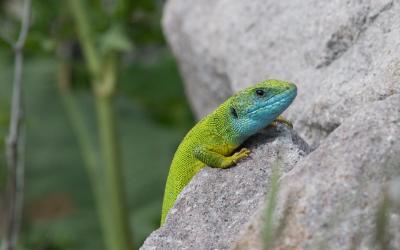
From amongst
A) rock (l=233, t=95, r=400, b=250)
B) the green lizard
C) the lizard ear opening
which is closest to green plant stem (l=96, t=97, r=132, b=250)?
the green lizard

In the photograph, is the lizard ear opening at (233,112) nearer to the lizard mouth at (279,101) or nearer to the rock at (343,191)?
the lizard mouth at (279,101)

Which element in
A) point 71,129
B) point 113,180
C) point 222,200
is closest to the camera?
point 222,200

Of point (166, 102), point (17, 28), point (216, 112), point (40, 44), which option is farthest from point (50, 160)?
point (216, 112)

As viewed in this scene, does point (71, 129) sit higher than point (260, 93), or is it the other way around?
point (71, 129)

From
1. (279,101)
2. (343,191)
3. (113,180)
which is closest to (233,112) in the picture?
(279,101)

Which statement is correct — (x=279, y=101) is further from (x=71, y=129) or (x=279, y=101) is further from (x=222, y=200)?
(x=71, y=129)

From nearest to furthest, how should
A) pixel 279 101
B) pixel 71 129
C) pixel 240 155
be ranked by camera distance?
pixel 240 155 < pixel 279 101 < pixel 71 129

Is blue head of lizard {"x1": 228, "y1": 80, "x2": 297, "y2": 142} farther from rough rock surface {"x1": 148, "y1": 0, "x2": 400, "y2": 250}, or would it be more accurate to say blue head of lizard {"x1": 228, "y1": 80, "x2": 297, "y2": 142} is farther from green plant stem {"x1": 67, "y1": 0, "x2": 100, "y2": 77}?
green plant stem {"x1": 67, "y1": 0, "x2": 100, "y2": 77}

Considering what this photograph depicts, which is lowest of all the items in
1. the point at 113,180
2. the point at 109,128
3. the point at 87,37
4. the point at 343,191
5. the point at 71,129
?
the point at 343,191

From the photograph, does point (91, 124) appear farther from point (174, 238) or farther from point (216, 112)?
point (174, 238)
